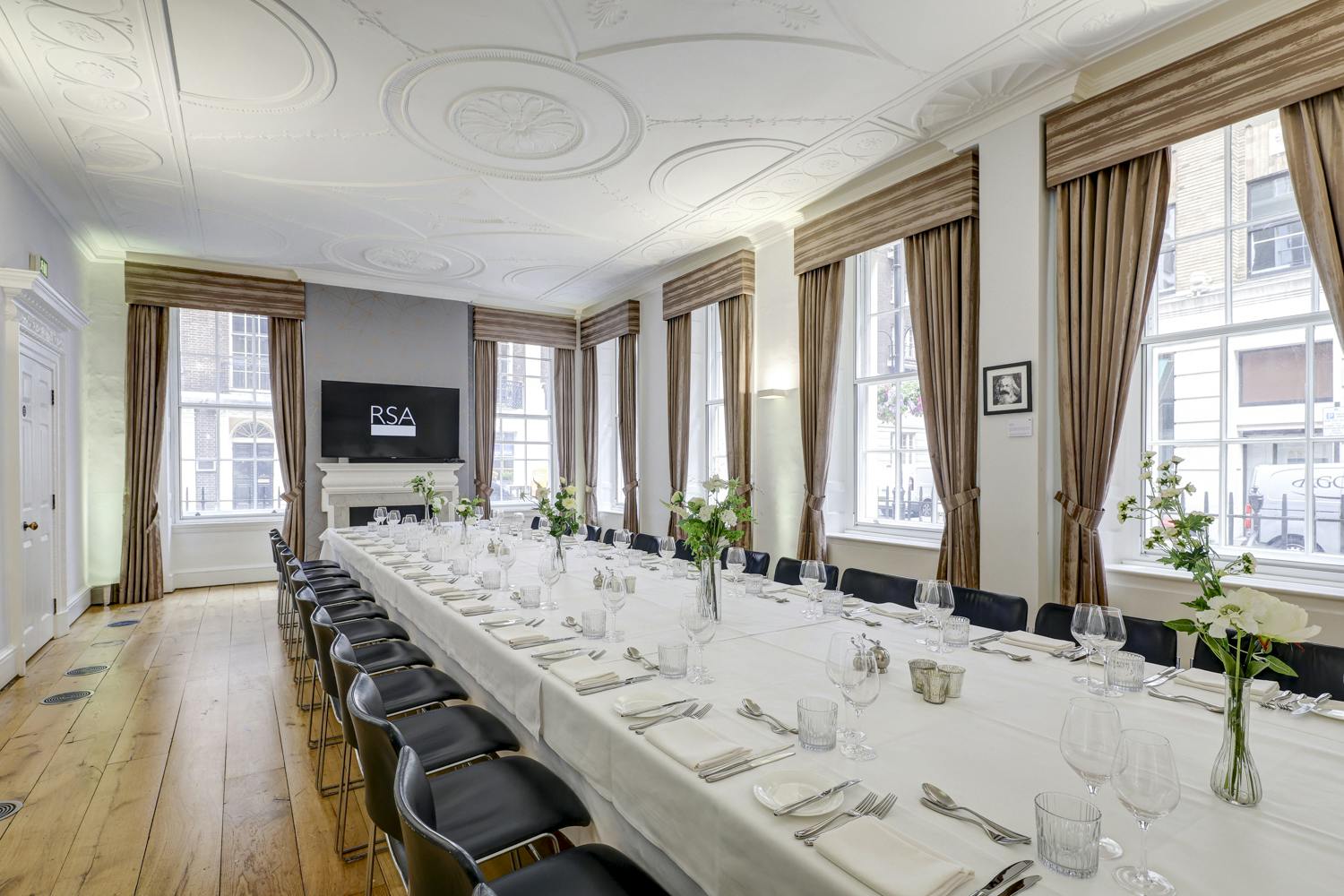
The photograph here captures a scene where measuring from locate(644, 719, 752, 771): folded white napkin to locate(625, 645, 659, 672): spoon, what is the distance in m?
0.43

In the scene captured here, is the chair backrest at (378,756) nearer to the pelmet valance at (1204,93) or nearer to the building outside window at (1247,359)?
the building outside window at (1247,359)

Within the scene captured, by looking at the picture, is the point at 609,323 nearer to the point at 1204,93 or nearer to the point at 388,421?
the point at 388,421

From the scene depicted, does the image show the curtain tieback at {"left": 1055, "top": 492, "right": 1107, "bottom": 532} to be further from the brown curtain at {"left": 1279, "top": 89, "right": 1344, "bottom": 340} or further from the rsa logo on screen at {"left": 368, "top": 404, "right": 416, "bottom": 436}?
the rsa logo on screen at {"left": 368, "top": 404, "right": 416, "bottom": 436}

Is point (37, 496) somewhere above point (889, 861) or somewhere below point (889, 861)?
above

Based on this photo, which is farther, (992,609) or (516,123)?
(516,123)

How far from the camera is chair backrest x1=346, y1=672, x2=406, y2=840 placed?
143cm

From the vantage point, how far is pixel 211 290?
279 inches

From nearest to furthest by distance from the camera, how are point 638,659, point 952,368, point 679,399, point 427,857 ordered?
point 427,857 → point 638,659 → point 952,368 → point 679,399

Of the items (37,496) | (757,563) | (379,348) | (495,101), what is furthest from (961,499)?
(379,348)

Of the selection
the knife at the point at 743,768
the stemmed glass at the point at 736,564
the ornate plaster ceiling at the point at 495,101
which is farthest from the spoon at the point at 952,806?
the ornate plaster ceiling at the point at 495,101

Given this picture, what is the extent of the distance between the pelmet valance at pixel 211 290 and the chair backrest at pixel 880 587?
6.87 meters

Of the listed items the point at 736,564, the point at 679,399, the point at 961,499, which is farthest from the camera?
the point at 679,399

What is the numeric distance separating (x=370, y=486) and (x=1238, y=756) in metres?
7.99

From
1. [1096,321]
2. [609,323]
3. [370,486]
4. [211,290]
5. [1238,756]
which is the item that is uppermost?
[211,290]
